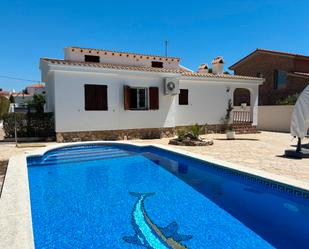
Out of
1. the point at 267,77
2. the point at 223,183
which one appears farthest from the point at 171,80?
the point at 267,77

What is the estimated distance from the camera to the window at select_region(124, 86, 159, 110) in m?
16.6

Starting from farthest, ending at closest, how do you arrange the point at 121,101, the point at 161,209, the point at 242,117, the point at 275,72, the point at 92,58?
the point at 275,72
the point at 242,117
the point at 92,58
the point at 121,101
the point at 161,209

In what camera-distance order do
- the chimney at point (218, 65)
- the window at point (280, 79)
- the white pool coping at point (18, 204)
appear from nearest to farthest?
the white pool coping at point (18, 204), the chimney at point (218, 65), the window at point (280, 79)

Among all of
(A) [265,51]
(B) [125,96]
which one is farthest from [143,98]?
(A) [265,51]

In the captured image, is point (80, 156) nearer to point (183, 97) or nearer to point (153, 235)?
point (153, 235)

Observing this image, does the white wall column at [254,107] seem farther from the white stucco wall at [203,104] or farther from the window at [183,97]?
the window at [183,97]

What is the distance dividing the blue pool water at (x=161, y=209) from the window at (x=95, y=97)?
600 centimetres

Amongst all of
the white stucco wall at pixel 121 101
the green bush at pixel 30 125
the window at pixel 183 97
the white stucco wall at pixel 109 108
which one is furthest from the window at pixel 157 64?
the green bush at pixel 30 125

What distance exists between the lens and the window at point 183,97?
18.9 metres

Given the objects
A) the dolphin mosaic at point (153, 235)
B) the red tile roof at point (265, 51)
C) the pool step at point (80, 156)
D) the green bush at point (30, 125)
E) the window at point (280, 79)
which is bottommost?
the dolphin mosaic at point (153, 235)

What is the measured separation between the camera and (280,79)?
1223 inches

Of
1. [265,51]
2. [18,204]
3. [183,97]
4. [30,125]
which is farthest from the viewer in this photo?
[265,51]

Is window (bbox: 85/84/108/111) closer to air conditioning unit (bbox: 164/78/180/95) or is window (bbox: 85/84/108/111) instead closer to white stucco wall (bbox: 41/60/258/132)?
white stucco wall (bbox: 41/60/258/132)

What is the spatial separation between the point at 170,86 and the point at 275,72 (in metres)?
20.6
